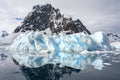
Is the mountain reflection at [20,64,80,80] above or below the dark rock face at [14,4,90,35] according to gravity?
below

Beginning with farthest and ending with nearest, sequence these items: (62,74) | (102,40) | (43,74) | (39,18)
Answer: (39,18), (102,40), (62,74), (43,74)

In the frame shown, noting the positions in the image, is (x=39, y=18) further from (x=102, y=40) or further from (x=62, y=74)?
(x=62, y=74)

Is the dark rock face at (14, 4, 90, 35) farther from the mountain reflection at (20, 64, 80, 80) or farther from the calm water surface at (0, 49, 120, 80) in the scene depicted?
the calm water surface at (0, 49, 120, 80)

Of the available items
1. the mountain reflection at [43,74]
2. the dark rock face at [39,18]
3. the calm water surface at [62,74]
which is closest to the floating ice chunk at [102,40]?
the calm water surface at [62,74]

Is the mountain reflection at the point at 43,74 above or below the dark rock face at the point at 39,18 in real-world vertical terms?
below

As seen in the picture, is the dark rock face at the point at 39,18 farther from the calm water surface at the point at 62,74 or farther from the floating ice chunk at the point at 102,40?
the calm water surface at the point at 62,74

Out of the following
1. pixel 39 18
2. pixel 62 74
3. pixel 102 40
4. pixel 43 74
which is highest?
pixel 39 18

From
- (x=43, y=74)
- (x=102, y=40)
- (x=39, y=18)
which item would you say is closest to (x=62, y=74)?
(x=43, y=74)

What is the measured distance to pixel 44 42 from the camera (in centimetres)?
6462

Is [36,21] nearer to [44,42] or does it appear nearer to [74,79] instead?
[44,42]

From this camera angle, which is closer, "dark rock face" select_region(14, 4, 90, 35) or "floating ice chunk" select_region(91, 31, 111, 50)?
"floating ice chunk" select_region(91, 31, 111, 50)

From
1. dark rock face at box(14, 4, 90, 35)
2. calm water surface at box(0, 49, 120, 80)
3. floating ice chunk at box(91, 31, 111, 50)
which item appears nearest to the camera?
calm water surface at box(0, 49, 120, 80)

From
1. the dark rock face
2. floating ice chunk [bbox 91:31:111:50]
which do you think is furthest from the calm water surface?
the dark rock face

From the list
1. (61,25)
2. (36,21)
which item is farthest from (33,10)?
(61,25)
